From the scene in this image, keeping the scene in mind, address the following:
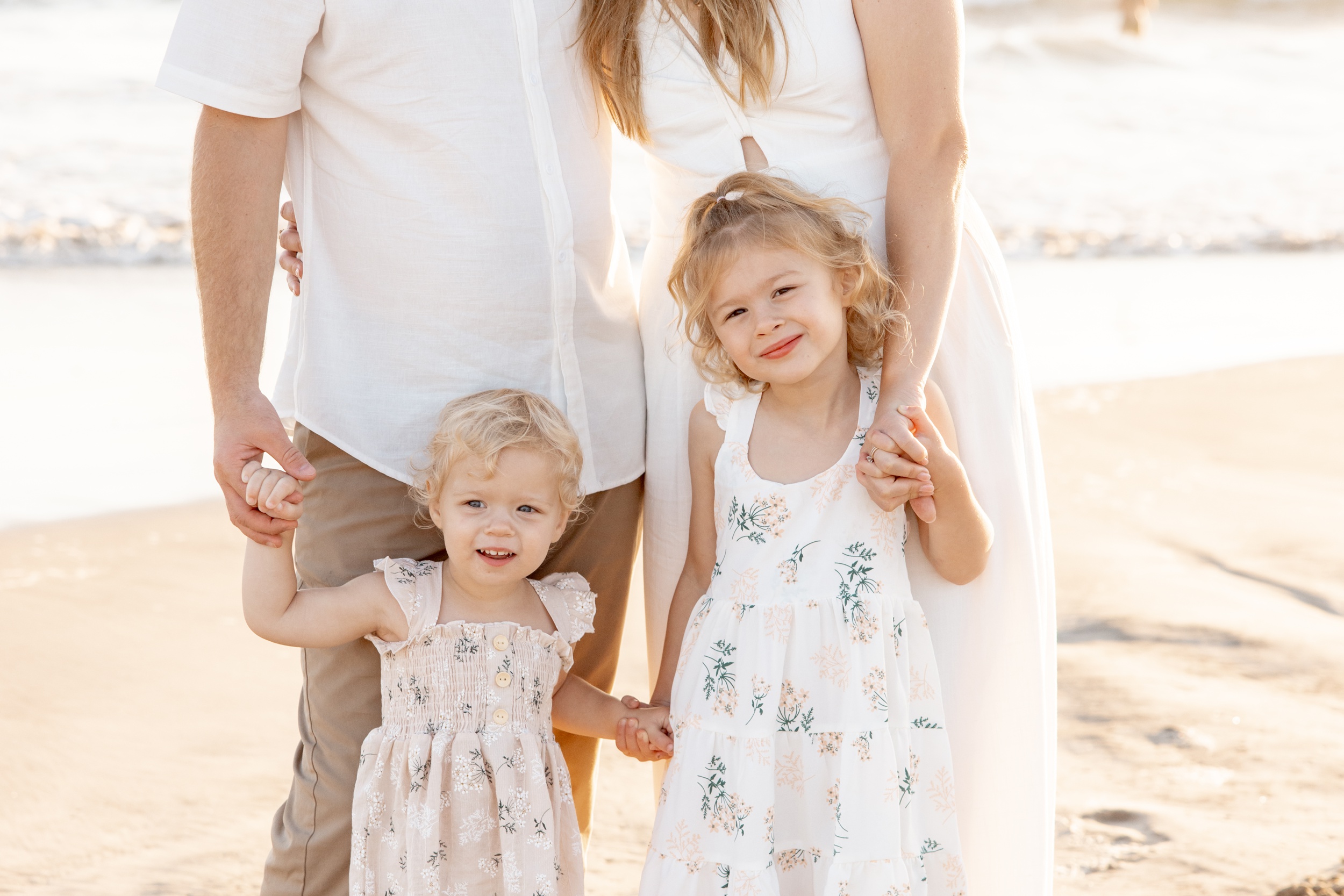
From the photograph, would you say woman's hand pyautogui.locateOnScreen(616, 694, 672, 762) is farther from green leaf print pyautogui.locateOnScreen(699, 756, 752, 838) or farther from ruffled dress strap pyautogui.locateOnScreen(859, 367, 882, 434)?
ruffled dress strap pyautogui.locateOnScreen(859, 367, 882, 434)

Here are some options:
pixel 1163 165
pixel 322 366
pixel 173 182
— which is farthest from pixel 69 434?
pixel 1163 165

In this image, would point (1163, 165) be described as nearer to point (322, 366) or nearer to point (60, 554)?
point (60, 554)

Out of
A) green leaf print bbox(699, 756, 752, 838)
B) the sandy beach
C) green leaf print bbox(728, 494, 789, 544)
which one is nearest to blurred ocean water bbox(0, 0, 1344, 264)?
the sandy beach

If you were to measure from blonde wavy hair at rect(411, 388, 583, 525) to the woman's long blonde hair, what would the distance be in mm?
499

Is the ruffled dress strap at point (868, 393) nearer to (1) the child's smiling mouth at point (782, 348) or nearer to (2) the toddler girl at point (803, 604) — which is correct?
(2) the toddler girl at point (803, 604)

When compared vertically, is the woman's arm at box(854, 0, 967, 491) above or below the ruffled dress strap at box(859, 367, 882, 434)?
above

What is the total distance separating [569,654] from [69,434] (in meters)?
3.64

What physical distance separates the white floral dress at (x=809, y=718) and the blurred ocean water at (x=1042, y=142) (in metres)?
7.46

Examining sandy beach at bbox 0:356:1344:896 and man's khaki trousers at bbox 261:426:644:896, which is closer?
man's khaki trousers at bbox 261:426:644:896

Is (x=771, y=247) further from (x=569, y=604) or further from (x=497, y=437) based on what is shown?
(x=569, y=604)

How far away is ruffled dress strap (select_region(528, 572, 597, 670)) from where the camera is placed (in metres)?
2.19

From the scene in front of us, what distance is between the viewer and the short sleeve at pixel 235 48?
193cm

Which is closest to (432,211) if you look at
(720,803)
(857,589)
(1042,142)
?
(857,589)

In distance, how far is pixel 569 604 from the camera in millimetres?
2213
